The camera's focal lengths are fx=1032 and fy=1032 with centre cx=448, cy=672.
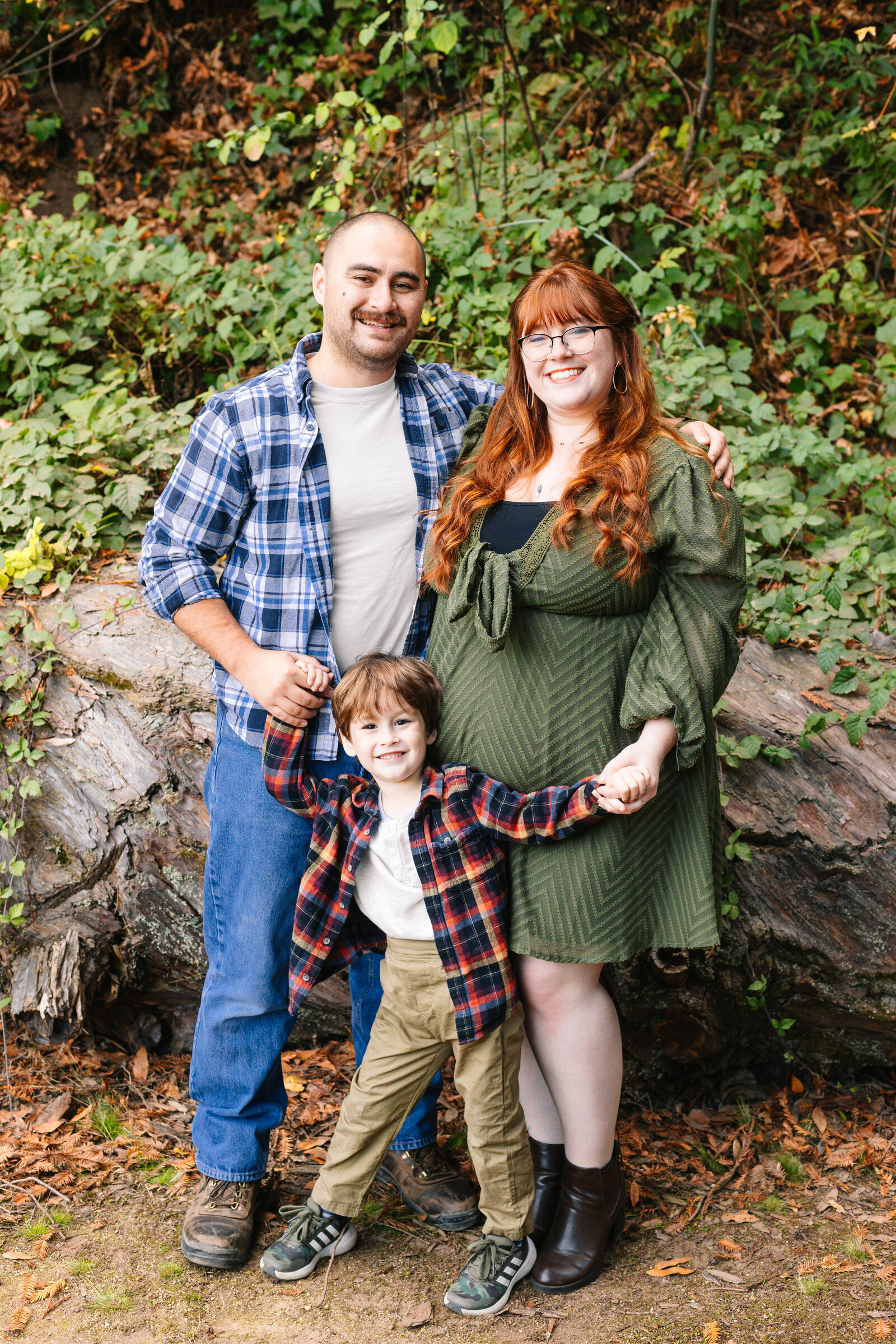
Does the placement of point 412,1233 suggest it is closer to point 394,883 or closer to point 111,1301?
point 111,1301

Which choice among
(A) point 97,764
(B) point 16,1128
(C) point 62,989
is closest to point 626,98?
(A) point 97,764

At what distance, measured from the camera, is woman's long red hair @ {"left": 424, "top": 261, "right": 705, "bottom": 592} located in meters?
2.12

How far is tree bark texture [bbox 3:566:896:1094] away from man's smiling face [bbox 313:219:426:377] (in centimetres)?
129

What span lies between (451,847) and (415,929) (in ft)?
0.80

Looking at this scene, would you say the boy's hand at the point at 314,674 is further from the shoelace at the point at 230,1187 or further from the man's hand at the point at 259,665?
the shoelace at the point at 230,1187

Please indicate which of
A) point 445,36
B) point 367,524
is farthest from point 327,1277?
point 445,36

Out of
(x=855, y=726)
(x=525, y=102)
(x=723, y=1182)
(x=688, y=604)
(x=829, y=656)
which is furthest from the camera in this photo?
(x=525, y=102)

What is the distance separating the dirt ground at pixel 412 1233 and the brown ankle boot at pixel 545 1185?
5.4 inches

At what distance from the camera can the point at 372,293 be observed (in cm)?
244

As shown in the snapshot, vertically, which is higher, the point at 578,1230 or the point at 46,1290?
the point at 578,1230

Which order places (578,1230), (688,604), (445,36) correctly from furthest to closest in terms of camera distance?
(445,36) < (578,1230) < (688,604)

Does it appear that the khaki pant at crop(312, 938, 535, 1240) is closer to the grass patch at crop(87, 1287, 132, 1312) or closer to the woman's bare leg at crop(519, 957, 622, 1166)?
the woman's bare leg at crop(519, 957, 622, 1166)

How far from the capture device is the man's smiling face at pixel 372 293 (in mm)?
2439

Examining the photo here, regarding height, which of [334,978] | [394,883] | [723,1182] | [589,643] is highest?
[589,643]
